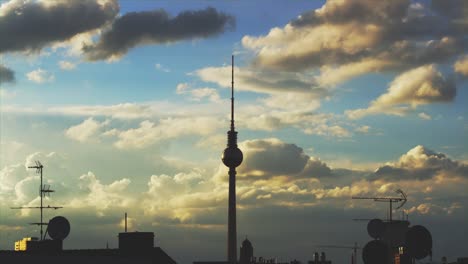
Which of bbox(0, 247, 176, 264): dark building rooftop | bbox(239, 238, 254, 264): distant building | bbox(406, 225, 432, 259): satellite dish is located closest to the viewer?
bbox(406, 225, 432, 259): satellite dish

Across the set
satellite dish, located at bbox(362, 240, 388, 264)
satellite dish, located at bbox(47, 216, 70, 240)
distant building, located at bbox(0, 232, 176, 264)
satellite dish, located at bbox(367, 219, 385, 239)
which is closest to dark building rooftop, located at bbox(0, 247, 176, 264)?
distant building, located at bbox(0, 232, 176, 264)

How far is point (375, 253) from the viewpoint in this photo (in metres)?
74.8

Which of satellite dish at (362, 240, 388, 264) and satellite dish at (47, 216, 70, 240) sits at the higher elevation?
satellite dish at (47, 216, 70, 240)

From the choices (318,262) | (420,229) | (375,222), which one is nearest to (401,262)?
(420,229)

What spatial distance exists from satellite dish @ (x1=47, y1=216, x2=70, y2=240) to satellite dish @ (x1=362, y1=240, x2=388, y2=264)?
31.7 meters

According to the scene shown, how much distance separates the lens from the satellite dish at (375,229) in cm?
12619

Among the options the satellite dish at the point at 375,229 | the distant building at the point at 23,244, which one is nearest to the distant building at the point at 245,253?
the satellite dish at the point at 375,229

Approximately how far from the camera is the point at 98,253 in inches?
3433

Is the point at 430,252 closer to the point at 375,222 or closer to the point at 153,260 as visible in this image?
the point at 153,260

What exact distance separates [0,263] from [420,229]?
105 feet

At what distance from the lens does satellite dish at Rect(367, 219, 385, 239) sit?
4968 inches

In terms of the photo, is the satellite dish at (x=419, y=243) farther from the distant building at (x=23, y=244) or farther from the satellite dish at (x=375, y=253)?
the distant building at (x=23, y=244)

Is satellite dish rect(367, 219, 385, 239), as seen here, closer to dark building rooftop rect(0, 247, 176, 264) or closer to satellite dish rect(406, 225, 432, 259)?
dark building rooftop rect(0, 247, 176, 264)

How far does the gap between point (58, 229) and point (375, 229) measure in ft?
163
